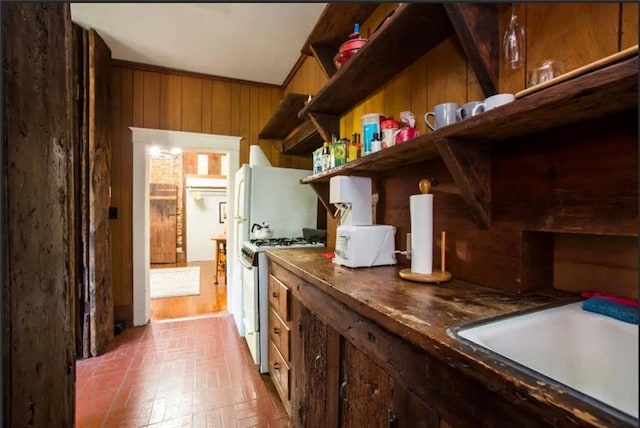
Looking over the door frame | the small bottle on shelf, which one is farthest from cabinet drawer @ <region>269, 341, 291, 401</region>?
the small bottle on shelf

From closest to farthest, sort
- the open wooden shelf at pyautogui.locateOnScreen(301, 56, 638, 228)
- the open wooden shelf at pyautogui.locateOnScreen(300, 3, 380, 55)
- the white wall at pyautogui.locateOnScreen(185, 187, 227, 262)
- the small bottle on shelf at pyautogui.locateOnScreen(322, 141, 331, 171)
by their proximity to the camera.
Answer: the open wooden shelf at pyautogui.locateOnScreen(301, 56, 638, 228) < the open wooden shelf at pyautogui.locateOnScreen(300, 3, 380, 55) < the small bottle on shelf at pyautogui.locateOnScreen(322, 141, 331, 171) < the white wall at pyautogui.locateOnScreen(185, 187, 227, 262)

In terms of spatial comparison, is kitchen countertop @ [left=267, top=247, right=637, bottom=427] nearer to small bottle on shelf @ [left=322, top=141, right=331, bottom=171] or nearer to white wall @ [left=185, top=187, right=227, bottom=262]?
small bottle on shelf @ [left=322, top=141, right=331, bottom=171]

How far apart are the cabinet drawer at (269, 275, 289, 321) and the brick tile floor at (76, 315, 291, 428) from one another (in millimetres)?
619

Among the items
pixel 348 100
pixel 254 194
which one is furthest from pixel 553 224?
pixel 254 194

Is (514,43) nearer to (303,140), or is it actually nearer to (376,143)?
(376,143)

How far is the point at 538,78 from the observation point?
0.85 metres

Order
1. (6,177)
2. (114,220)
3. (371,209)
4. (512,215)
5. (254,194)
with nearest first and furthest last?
1. (6,177)
2. (512,215)
3. (371,209)
4. (254,194)
5. (114,220)

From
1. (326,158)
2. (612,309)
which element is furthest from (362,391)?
(326,158)

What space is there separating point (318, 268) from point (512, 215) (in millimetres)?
859

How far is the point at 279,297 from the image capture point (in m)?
1.85

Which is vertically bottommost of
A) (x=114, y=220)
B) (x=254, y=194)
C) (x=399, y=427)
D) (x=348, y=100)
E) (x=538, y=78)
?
(x=399, y=427)

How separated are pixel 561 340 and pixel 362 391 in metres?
0.60

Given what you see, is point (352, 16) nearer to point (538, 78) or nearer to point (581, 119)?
point (538, 78)

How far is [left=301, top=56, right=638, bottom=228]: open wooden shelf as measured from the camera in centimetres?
59
